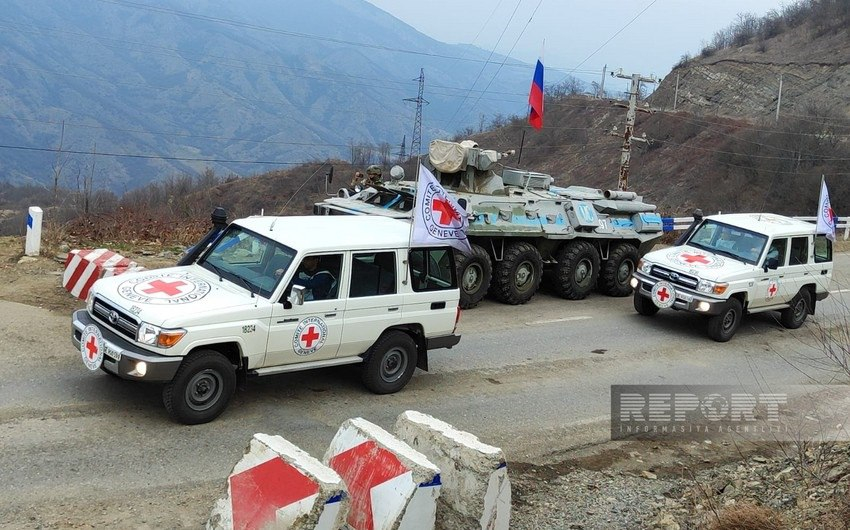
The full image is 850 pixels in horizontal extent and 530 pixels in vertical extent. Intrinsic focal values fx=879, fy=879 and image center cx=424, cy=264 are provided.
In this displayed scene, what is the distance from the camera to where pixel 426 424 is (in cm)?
682

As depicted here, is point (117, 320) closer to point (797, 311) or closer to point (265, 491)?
point (265, 491)

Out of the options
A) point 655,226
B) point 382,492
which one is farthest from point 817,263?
point 382,492

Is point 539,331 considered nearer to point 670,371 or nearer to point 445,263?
point 670,371

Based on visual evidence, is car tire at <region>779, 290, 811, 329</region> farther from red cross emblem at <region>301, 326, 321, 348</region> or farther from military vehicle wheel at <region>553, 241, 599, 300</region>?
red cross emblem at <region>301, 326, 321, 348</region>

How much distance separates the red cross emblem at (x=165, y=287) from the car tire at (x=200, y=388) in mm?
730

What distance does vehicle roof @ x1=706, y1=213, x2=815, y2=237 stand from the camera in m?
14.3

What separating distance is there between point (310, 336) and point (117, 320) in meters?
1.83

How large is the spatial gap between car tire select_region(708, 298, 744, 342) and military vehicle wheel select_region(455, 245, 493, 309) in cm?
360

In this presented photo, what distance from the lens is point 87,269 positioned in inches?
454

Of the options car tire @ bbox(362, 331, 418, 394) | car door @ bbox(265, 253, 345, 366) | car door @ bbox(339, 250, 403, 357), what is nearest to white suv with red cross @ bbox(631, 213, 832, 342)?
car tire @ bbox(362, 331, 418, 394)

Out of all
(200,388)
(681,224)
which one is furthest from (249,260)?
(681,224)

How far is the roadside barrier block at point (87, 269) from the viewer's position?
449 inches

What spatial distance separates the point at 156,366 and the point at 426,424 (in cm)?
250

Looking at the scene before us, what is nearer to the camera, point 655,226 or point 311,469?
point 311,469
